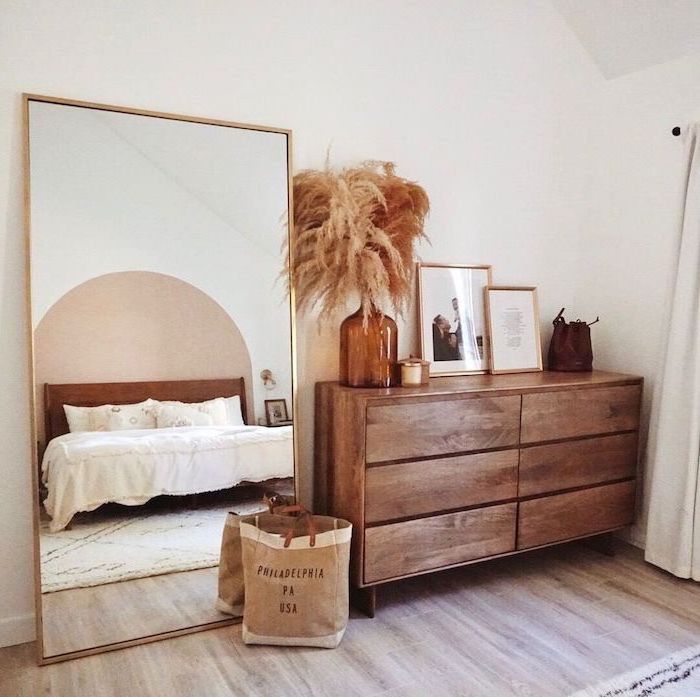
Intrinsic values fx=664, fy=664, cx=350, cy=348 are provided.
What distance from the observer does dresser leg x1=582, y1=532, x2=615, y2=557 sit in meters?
3.07

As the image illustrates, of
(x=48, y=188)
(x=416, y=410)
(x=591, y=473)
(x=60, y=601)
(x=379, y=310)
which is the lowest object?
(x=60, y=601)

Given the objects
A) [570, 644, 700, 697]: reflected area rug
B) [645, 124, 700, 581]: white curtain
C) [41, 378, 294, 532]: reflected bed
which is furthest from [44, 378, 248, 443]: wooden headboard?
[645, 124, 700, 581]: white curtain

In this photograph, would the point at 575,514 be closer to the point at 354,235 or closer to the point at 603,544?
the point at 603,544

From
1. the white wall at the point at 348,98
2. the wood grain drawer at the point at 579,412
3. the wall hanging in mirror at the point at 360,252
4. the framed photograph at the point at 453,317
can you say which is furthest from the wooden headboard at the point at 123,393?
the wood grain drawer at the point at 579,412

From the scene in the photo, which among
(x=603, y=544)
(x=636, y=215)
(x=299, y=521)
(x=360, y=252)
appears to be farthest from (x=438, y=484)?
(x=636, y=215)

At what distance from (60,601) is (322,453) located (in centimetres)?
103

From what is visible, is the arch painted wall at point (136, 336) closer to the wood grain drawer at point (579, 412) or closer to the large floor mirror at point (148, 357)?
the large floor mirror at point (148, 357)

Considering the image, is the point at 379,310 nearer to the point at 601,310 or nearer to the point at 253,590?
the point at 253,590

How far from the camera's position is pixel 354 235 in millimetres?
2375

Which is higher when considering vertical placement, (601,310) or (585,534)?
(601,310)

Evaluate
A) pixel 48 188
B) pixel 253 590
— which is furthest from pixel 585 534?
pixel 48 188

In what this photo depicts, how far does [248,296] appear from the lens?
8.05ft

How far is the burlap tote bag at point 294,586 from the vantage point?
2.19 m

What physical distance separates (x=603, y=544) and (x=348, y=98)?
2.30m
